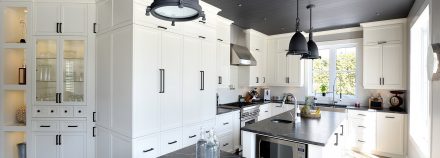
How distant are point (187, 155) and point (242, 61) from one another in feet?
9.92

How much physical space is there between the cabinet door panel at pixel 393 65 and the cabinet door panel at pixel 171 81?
13.2 feet

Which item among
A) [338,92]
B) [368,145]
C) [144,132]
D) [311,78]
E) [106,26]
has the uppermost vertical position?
[106,26]

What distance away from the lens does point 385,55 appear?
4.26m

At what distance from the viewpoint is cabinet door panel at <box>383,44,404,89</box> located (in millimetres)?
4121

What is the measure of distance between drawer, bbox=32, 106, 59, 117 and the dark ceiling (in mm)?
2599

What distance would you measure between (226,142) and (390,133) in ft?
10.2

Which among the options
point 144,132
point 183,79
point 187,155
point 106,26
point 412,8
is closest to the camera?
point 187,155

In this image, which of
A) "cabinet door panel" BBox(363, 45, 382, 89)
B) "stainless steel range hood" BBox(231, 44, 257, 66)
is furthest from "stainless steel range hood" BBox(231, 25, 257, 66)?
"cabinet door panel" BBox(363, 45, 382, 89)

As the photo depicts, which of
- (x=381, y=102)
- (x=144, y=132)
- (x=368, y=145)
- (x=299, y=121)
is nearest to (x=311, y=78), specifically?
(x=381, y=102)

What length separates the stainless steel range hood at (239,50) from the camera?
442 cm

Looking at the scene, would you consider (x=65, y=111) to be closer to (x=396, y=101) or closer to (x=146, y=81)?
(x=146, y=81)

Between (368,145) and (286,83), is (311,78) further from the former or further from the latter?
(368,145)

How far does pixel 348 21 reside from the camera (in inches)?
170

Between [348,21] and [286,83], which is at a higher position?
[348,21]
